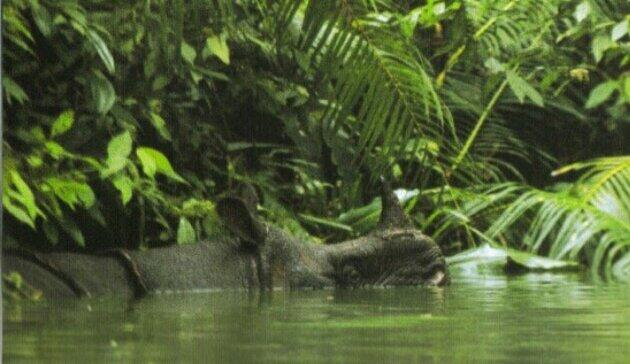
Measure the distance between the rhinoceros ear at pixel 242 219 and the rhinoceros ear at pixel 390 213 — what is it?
53cm

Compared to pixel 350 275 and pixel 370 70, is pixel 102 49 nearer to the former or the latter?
pixel 370 70

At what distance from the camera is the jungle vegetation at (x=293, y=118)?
5.01 metres

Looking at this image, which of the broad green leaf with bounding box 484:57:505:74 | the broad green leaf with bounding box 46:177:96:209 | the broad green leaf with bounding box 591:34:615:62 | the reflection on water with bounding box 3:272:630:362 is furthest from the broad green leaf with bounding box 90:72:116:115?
the broad green leaf with bounding box 591:34:615:62

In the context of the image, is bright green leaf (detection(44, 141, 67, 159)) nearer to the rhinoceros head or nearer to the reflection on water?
the rhinoceros head

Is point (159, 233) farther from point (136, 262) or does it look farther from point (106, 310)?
point (106, 310)

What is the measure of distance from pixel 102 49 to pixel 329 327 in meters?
2.21

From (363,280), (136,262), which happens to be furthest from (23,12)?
(363,280)

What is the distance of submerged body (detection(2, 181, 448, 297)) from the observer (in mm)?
4340

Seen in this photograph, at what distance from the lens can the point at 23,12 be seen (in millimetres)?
5234

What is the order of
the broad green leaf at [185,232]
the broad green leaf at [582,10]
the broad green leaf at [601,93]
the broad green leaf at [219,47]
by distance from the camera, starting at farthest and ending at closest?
the broad green leaf at [601,93] → the broad green leaf at [582,10] → the broad green leaf at [219,47] → the broad green leaf at [185,232]

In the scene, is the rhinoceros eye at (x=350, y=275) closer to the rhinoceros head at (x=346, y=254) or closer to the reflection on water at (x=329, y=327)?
the rhinoceros head at (x=346, y=254)

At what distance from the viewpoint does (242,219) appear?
4680 mm

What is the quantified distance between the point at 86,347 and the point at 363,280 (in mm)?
2526

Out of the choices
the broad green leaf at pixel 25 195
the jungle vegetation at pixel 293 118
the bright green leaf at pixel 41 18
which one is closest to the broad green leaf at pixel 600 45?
the jungle vegetation at pixel 293 118
